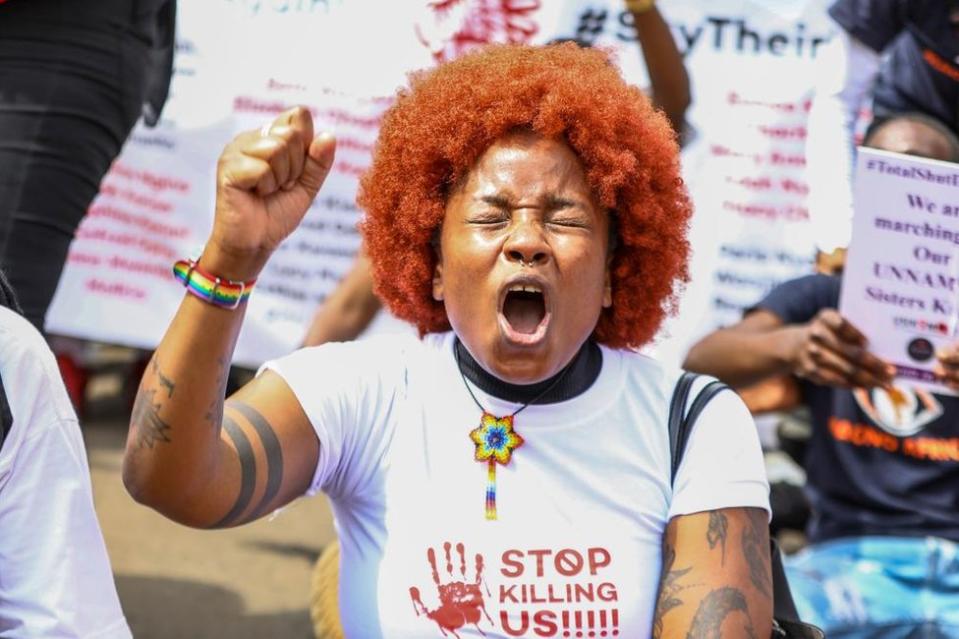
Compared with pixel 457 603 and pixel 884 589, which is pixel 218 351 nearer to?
pixel 457 603

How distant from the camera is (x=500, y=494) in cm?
198

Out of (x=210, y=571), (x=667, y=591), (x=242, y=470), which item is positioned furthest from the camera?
(x=210, y=571)

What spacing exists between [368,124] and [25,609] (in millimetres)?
2497

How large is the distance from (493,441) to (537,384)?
5.1 inches

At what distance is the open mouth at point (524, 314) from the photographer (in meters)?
1.96

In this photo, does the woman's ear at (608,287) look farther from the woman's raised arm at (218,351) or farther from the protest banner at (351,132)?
the protest banner at (351,132)

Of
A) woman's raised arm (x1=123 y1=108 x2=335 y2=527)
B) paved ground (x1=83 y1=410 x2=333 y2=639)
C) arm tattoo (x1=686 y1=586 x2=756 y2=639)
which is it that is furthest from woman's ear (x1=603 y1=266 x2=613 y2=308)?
paved ground (x1=83 y1=410 x2=333 y2=639)

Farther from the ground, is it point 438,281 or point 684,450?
point 438,281

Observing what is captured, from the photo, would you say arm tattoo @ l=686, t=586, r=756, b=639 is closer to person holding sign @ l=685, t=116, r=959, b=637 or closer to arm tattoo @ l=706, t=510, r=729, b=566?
arm tattoo @ l=706, t=510, r=729, b=566

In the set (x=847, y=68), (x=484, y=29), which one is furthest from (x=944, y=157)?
(x=484, y=29)

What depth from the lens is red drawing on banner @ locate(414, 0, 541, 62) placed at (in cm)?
373

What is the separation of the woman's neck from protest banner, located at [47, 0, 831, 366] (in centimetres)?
172

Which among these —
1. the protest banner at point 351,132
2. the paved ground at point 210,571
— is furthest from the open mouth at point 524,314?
the paved ground at point 210,571

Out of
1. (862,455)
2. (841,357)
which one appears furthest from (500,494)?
(862,455)
